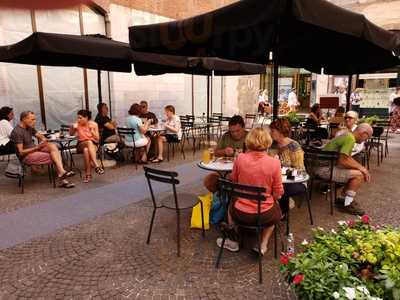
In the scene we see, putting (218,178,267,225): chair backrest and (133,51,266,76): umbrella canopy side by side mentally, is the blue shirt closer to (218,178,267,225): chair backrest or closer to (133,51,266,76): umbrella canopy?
(133,51,266,76): umbrella canopy

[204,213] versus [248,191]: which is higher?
[248,191]

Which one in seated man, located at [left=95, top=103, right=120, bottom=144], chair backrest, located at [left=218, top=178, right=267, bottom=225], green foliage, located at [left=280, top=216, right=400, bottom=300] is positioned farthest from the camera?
seated man, located at [left=95, top=103, right=120, bottom=144]

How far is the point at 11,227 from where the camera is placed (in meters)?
4.11

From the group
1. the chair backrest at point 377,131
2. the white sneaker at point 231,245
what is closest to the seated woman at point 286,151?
the white sneaker at point 231,245

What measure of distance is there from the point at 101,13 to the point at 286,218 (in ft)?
27.9

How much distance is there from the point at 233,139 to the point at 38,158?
3.39 metres

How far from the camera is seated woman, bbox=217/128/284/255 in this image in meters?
3.04

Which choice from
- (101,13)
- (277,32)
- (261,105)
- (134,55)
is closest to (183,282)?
(277,32)

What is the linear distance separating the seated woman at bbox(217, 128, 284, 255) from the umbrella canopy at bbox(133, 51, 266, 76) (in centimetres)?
387

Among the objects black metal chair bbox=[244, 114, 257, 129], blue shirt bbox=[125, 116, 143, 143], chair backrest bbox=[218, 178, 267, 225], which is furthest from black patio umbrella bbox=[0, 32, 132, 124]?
black metal chair bbox=[244, 114, 257, 129]

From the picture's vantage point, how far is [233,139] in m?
4.70

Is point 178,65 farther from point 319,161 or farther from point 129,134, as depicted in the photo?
point 319,161

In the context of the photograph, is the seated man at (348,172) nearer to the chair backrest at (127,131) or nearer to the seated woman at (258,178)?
the seated woman at (258,178)

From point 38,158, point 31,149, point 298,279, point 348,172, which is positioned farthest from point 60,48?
point 298,279
